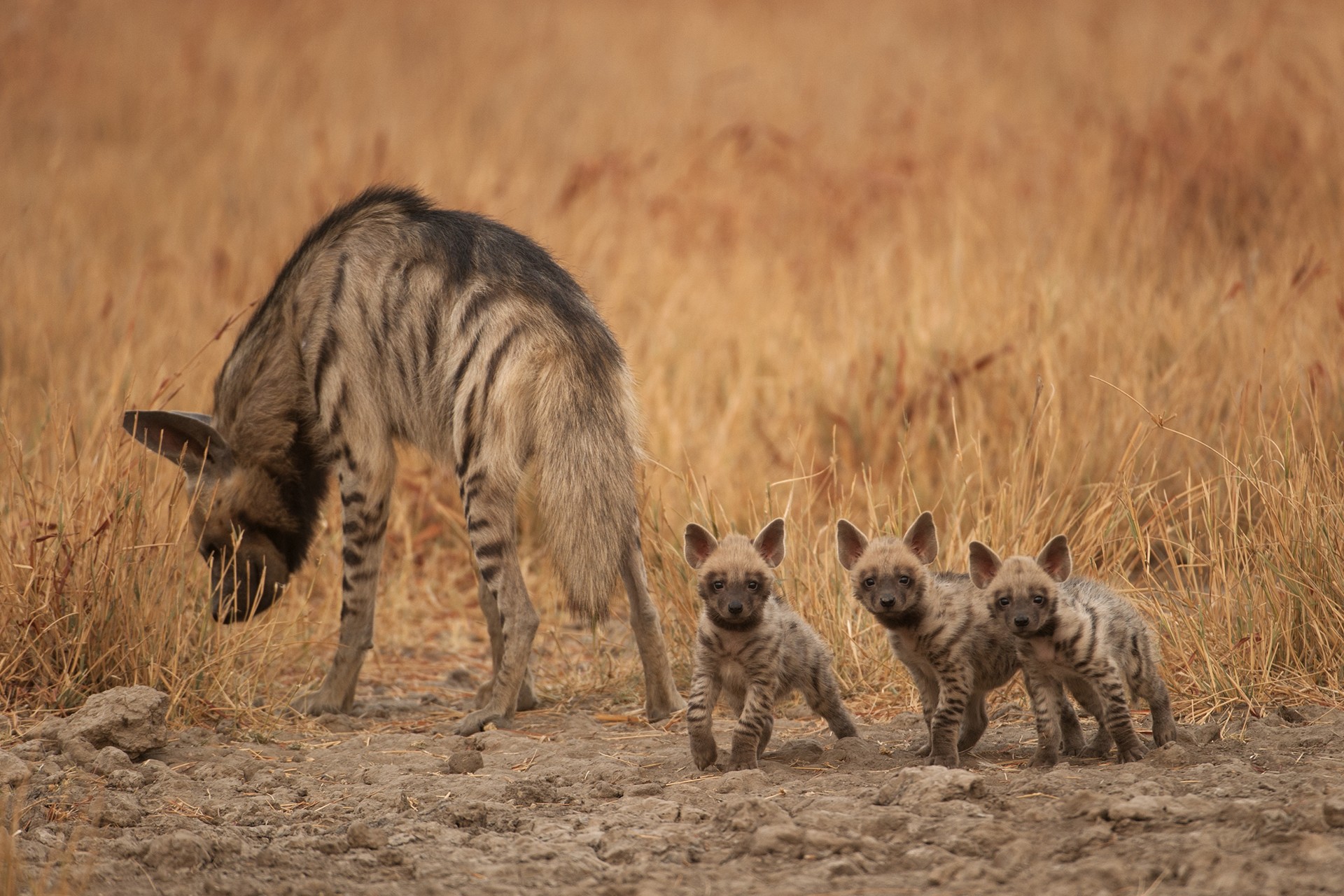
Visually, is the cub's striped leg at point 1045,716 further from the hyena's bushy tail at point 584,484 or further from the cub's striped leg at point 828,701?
the hyena's bushy tail at point 584,484

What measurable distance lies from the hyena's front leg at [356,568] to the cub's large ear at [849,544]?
200 cm

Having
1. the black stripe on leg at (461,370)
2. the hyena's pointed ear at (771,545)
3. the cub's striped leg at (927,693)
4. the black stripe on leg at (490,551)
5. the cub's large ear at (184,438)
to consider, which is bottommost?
the cub's striped leg at (927,693)

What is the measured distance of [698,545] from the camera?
14.5 ft

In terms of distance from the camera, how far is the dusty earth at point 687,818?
326 cm

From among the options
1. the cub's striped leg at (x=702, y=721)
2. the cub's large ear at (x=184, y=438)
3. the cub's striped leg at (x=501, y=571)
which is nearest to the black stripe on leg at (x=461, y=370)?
the cub's striped leg at (x=501, y=571)

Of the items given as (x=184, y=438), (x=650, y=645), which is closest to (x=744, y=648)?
(x=650, y=645)

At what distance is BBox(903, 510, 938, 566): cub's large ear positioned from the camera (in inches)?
171

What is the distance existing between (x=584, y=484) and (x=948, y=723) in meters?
1.52

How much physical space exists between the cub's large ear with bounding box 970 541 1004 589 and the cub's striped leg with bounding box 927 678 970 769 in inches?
12.9

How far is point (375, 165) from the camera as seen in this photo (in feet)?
35.5

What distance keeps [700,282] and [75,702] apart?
5.35m

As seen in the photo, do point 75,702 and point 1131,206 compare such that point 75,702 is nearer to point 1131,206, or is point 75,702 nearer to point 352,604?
point 352,604

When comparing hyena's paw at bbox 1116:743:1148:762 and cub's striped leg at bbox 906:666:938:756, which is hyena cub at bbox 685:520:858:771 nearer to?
cub's striped leg at bbox 906:666:938:756

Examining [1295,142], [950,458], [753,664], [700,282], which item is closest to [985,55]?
[1295,142]
